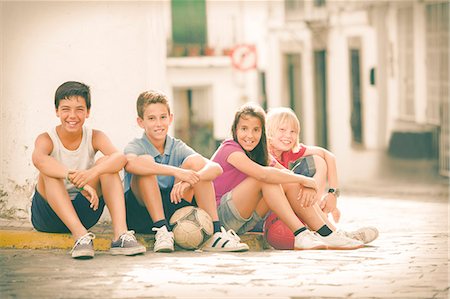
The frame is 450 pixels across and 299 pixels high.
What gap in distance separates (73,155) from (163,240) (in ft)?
2.85

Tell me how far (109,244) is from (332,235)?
5.21ft

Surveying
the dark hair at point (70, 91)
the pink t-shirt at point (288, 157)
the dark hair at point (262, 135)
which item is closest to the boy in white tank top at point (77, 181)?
the dark hair at point (70, 91)

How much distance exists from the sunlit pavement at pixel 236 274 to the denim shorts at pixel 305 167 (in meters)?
0.80

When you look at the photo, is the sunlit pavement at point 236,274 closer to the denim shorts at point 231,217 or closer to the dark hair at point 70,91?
the denim shorts at point 231,217

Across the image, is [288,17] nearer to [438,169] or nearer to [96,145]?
[438,169]

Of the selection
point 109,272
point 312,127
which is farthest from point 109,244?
point 312,127

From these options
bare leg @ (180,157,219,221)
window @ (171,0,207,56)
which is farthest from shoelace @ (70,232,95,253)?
window @ (171,0,207,56)

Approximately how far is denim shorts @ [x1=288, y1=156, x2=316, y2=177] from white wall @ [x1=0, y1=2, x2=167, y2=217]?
1.39 m

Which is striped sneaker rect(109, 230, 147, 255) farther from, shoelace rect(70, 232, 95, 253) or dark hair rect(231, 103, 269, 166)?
dark hair rect(231, 103, 269, 166)

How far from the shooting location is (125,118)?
9.27 metres

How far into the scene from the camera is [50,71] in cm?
913

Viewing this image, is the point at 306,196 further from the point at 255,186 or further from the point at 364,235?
the point at 364,235

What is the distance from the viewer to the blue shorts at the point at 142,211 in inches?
315

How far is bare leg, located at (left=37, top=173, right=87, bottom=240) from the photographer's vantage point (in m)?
7.56
